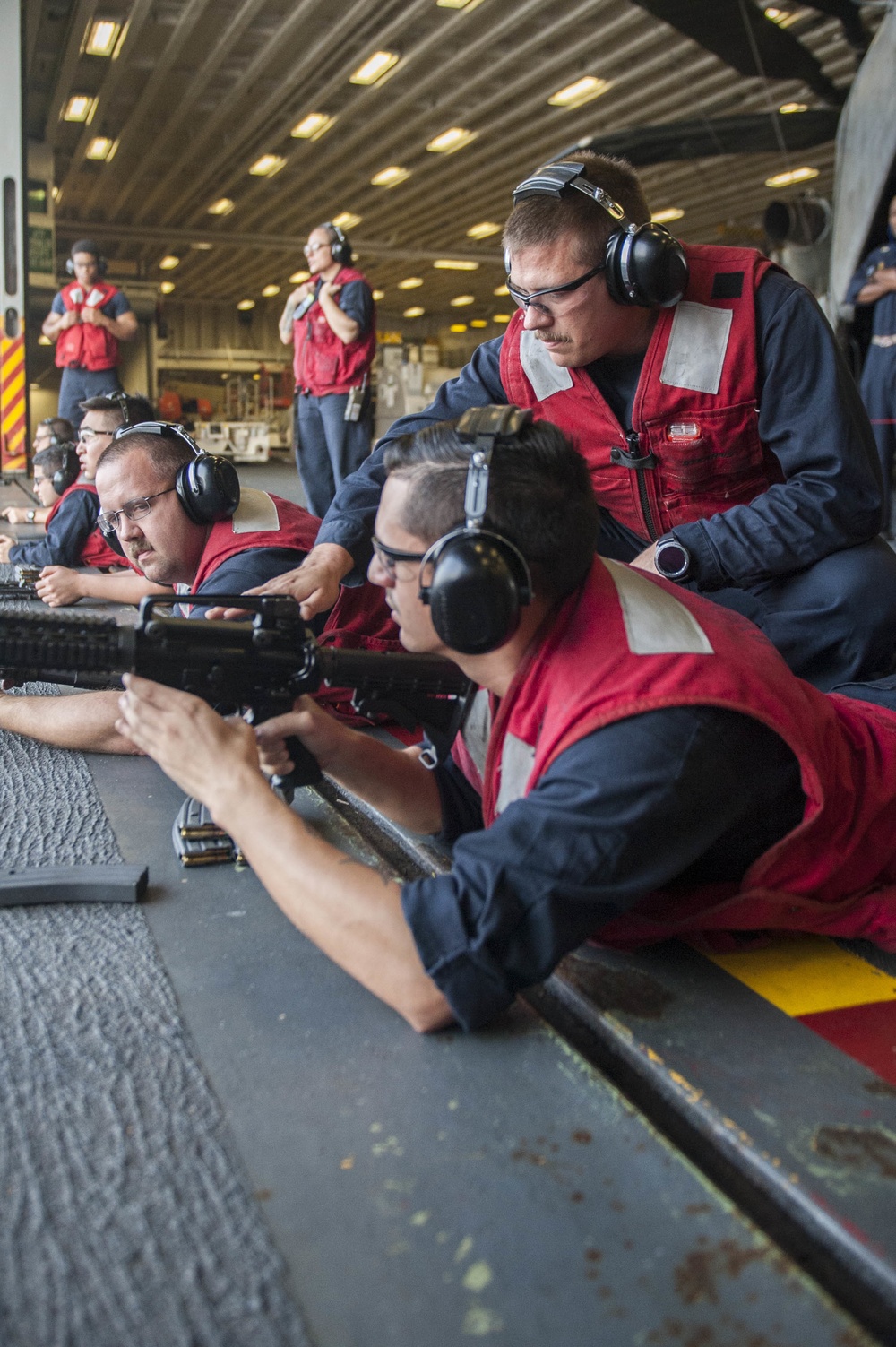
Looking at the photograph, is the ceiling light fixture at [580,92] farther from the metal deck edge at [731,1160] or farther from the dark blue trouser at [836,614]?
the metal deck edge at [731,1160]

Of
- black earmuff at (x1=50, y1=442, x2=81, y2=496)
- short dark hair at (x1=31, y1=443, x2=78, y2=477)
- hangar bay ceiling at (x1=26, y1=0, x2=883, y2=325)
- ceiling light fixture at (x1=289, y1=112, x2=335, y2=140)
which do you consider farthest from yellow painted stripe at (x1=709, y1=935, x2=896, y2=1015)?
ceiling light fixture at (x1=289, y1=112, x2=335, y2=140)

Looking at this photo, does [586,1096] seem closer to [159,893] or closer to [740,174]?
[159,893]

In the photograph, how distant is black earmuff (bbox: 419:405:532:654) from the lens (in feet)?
5.03

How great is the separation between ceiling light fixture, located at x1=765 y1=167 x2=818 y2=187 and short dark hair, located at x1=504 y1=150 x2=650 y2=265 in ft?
53.7

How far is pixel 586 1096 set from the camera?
57.1 inches

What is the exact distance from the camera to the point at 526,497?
1.60m

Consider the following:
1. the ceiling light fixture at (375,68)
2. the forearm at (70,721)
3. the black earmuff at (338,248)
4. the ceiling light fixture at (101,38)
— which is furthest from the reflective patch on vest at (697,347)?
the ceiling light fixture at (375,68)

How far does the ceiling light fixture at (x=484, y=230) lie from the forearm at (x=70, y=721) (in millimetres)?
20944

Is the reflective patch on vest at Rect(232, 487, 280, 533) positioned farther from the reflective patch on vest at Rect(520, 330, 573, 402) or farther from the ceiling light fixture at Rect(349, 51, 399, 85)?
the ceiling light fixture at Rect(349, 51, 399, 85)

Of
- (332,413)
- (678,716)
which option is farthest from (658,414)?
(332,413)

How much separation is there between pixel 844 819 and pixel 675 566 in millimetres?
994

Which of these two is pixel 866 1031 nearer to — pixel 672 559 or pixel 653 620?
pixel 653 620

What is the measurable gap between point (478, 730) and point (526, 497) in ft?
1.94

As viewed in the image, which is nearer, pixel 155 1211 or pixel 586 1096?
pixel 155 1211
